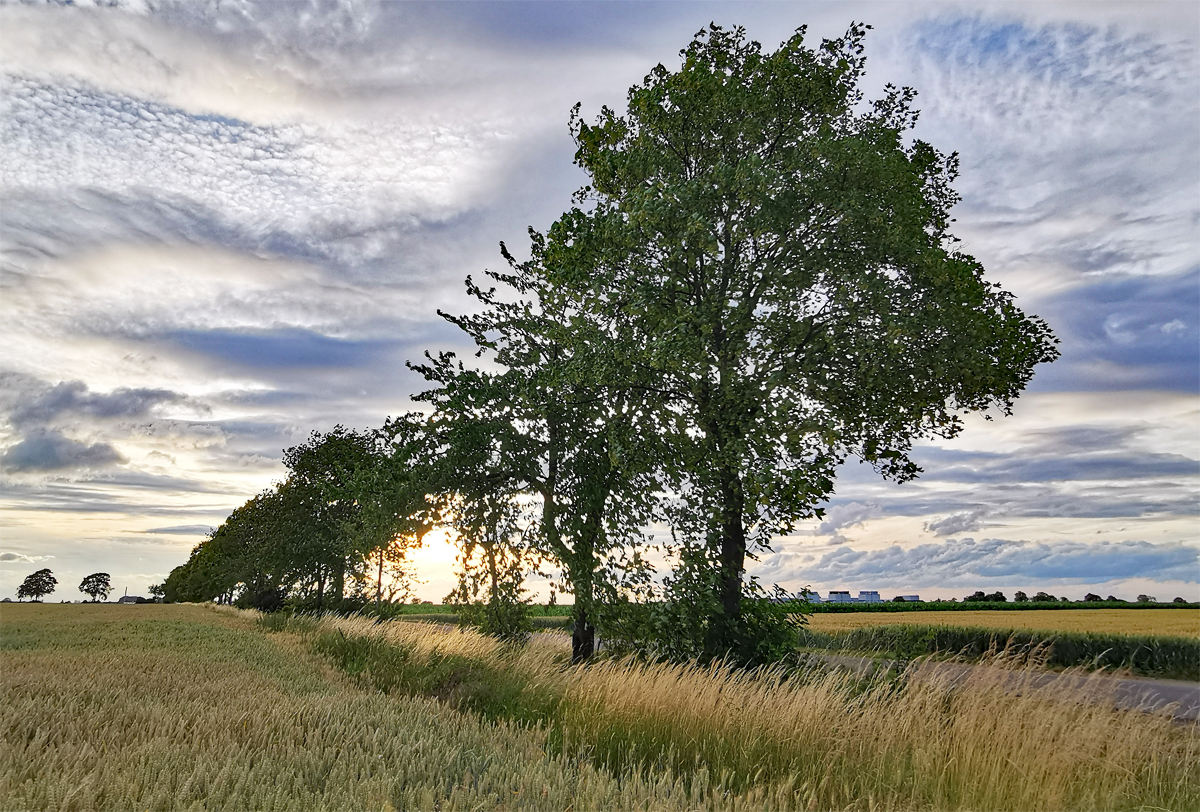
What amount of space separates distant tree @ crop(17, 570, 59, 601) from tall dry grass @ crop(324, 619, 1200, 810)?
202494mm

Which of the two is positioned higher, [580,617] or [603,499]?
[603,499]

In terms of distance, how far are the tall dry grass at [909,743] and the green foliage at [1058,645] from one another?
10.8 metres

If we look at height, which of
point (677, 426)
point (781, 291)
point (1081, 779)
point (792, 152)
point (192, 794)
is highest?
point (792, 152)

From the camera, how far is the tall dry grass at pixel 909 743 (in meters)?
7.01

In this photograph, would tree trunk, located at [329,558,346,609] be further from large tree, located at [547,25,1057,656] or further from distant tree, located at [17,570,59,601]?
distant tree, located at [17,570,59,601]

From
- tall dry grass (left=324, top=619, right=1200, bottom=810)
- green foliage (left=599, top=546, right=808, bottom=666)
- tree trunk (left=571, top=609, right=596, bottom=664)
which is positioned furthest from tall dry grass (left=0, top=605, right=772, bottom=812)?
tree trunk (left=571, top=609, right=596, bottom=664)

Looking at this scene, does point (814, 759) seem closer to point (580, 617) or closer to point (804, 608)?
point (804, 608)

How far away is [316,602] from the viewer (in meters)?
46.0

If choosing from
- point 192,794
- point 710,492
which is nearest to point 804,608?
point 710,492

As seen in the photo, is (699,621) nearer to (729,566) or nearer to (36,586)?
(729,566)

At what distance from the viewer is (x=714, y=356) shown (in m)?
17.0

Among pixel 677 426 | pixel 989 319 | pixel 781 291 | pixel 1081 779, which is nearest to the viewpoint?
pixel 1081 779

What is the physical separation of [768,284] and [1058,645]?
2016 centimetres

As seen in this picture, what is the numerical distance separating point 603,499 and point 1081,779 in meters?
12.3
